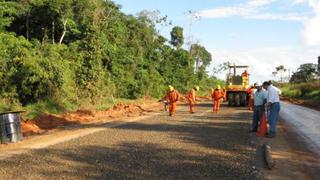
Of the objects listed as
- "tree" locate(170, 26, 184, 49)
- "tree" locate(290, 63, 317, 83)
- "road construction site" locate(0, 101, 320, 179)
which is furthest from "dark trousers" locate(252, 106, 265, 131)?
"tree" locate(290, 63, 317, 83)

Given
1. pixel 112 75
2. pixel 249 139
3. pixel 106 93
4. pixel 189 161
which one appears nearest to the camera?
pixel 189 161

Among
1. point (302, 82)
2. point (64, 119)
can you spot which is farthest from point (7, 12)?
point (302, 82)

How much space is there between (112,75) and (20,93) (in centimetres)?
1565

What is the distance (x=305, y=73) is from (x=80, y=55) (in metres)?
77.5

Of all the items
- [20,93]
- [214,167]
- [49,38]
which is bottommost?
[214,167]

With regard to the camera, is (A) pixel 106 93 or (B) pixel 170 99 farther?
(A) pixel 106 93

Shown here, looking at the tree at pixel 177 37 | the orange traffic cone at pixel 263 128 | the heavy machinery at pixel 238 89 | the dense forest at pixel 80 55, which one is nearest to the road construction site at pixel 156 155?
the orange traffic cone at pixel 263 128

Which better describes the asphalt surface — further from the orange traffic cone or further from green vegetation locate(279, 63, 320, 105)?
green vegetation locate(279, 63, 320, 105)

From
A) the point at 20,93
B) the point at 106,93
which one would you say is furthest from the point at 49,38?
the point at 20,93

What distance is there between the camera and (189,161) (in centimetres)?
1217

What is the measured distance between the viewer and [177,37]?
250ft

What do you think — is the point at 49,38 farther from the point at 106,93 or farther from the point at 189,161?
the point at 189,161

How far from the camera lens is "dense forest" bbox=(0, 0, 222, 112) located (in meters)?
28.4

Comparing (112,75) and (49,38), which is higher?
(49,38)
